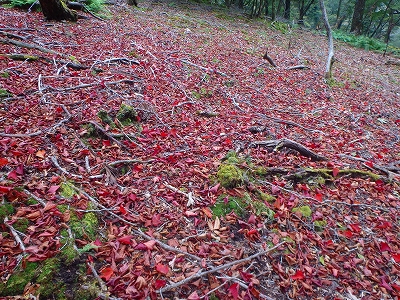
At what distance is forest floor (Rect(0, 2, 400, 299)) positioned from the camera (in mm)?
2355

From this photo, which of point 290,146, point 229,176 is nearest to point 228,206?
point 229,176

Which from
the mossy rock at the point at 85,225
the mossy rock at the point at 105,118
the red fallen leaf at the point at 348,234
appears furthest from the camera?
the mossy rock at the point at 105,118

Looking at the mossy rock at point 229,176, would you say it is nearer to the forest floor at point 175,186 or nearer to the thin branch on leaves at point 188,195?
the forest floor at point 175,186

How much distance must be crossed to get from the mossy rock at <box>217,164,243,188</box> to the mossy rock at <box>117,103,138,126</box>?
2.02 metres

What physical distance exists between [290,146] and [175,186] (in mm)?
2587

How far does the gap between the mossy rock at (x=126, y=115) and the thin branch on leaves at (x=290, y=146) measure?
2.25 m

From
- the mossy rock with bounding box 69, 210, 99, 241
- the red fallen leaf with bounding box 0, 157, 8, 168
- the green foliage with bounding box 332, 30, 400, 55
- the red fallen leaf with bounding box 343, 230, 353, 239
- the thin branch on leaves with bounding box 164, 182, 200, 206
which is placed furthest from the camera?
the green foliage with bounding box 332, 30, 400, 55

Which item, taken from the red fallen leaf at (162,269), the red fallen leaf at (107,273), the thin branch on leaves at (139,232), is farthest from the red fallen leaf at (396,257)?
the red fallen leaf at (107,273)

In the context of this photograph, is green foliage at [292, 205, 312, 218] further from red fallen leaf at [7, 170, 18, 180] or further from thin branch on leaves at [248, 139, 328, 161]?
red fallen leaf at [7, 170, 18, 180]

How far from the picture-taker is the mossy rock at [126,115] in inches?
181

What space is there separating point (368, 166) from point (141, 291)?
4.58 m

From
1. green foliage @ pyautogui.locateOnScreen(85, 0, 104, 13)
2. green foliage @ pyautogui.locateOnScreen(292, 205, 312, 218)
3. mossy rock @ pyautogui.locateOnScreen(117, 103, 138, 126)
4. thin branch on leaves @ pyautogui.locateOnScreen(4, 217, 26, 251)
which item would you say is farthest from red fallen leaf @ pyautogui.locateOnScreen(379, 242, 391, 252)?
green foliage @ pyautogui.locateOnScreen(85, 0, 104, 13)

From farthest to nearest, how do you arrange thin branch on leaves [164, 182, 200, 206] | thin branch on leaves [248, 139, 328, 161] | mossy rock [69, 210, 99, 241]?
thin branch on leaves [248, 139, 328, 161]
thin branch on leaves [164, 182, 200, 206]
mossy rock [69, 210, 99, 241]

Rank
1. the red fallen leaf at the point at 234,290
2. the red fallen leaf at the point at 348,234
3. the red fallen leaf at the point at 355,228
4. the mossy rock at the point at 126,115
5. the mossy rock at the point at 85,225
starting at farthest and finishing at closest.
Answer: the mossy rock at the point at 126,115 → the red fallen leaf at the point at 355,228 → the red fallen leaf at the point at 348,234 → the mossy rock at the point at 85,225 → the red fallen leaf at the point at 234,290
